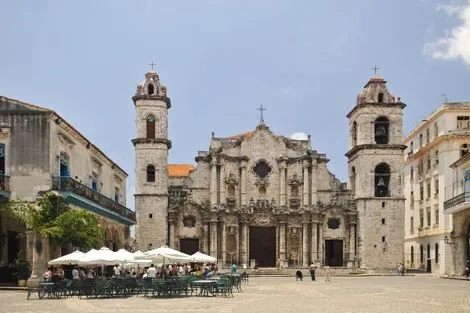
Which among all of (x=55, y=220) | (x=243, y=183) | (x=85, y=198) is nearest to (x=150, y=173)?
(x=243, y=183)

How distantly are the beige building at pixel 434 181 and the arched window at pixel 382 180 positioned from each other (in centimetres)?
375

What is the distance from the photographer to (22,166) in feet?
106

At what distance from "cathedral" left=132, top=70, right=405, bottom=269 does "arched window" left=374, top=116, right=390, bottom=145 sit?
0.08 metres

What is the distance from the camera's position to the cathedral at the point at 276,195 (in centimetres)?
5544

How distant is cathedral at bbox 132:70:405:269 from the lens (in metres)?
55.4

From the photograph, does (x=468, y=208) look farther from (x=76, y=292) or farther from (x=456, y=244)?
(x=76, y=292)

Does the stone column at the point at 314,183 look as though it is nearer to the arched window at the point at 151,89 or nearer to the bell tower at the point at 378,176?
the bell tower at the point at 378,176

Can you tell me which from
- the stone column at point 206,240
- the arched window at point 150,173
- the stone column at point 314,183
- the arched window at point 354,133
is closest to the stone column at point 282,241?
the stone column at point 314,183

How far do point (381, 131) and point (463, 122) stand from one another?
6.36 metres

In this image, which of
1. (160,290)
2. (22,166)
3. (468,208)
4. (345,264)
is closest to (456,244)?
(468,208)

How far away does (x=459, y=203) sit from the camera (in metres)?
41.7

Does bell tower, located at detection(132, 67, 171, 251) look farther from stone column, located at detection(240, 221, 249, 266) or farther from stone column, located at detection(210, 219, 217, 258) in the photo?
stone column, located at detection(240, 221, 249, 266)

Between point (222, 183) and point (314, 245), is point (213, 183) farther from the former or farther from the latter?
point (314, 245)

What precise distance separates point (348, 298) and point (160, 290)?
6.93 m
